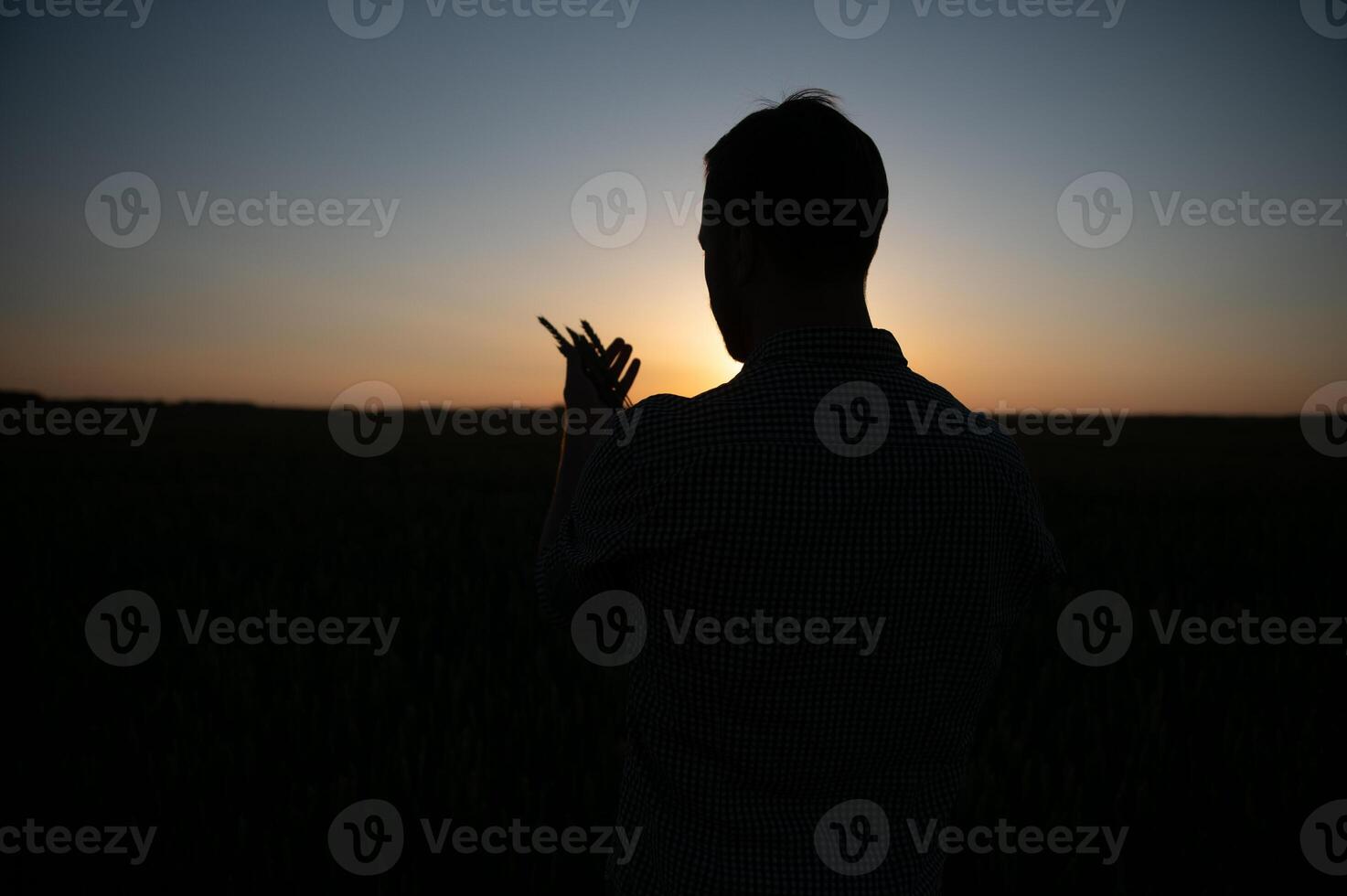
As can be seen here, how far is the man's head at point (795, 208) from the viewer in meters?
1.08

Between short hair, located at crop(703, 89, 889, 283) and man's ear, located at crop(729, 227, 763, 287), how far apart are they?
0.01 meters

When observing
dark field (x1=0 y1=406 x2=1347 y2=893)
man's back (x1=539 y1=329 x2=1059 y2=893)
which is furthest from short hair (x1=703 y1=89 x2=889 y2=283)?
dark field (x1=0 y1=406 x2=1347 y2=893)

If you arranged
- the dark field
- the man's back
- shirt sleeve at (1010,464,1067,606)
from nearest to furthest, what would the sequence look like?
1. the man's back
2. shirt sleeve at (1010,464,1067,606)
3. the dark field

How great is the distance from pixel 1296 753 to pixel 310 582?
5.92 m

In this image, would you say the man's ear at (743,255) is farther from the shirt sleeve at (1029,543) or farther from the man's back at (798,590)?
the shirt sleeve at (1029,543)

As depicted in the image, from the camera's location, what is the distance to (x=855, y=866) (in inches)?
45.1

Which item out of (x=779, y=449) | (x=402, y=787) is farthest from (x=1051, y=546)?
(x=402, y=787)

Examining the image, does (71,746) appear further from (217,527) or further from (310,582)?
(217,527)

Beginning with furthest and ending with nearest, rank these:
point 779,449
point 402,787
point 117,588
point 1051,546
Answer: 1. point 117,588
2. point 402,787
3. point 1051,546
4. point 779,449

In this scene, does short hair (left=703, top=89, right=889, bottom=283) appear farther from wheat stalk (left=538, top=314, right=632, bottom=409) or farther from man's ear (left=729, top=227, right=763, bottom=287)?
wheat stalk (left=538, top=314, right=632, bottom=409)

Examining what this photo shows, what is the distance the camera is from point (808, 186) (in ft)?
3.53

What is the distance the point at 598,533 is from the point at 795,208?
0.58 meters

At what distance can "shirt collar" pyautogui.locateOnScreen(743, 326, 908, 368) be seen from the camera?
110cm

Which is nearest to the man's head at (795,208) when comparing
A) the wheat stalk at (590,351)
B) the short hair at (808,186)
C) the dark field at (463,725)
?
the short hair at (808,186)
